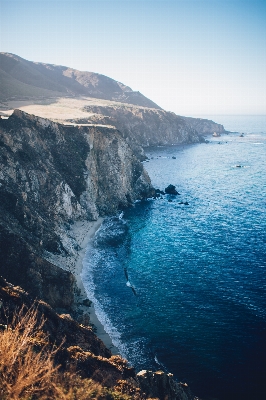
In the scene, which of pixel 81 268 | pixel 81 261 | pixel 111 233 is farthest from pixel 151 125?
pixel 81 268

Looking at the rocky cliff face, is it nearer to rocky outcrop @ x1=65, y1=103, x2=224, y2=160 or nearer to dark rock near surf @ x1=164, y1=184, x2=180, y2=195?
dark rock near surf @ x1=164, y1=184, x2=180, y2=195

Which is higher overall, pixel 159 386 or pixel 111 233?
pixel 159 386

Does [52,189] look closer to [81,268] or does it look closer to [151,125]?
[81,268]

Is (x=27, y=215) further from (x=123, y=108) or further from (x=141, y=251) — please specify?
(x=123, y=108)

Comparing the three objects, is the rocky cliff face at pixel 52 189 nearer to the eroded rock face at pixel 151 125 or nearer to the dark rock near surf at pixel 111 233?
the dark rock near surf at pixel 111 233

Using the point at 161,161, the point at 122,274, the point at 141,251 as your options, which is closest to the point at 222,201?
the point at 141,251

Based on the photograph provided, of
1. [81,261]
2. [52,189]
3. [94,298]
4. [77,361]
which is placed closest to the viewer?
[77,361]
